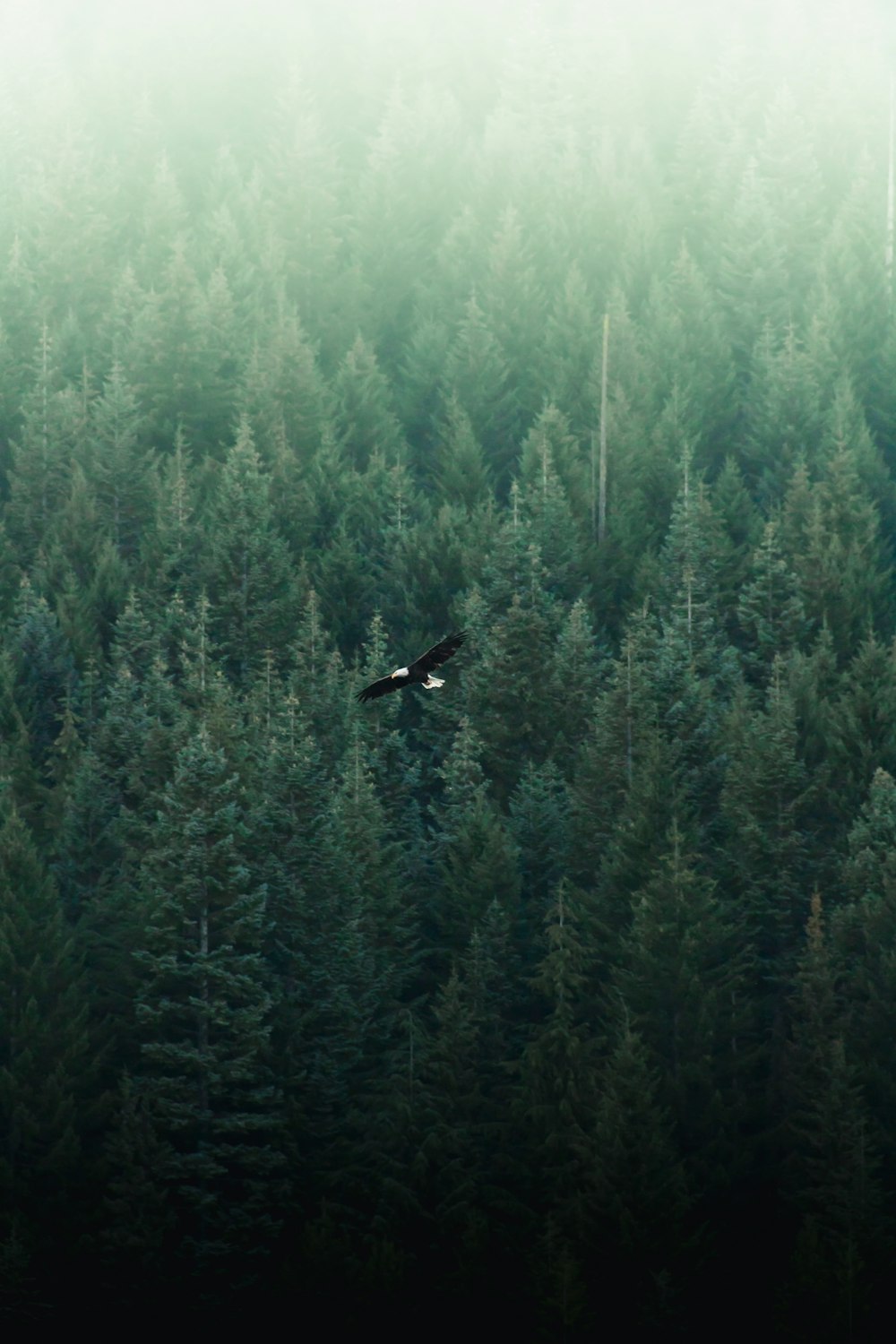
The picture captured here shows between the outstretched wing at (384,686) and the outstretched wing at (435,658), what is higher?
the outstretched wing at (384,686)

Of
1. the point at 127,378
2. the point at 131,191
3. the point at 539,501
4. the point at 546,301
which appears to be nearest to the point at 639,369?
the point at 546,301

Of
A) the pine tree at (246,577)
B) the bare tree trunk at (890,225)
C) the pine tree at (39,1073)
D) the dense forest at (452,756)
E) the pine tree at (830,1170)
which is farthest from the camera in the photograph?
the bare tree trunk at (890,225)

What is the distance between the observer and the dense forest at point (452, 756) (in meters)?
52.9

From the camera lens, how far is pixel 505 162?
11031 cm

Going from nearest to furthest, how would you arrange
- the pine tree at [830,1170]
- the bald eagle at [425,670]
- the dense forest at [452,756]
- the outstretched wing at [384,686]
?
the bald eagle at [425,670], the outstretched wing at [384,686], the pine tree at [830,1170], the dense forest at [452,756]

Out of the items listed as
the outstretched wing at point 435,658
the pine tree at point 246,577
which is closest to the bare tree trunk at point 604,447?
the pine tree at point 246,577

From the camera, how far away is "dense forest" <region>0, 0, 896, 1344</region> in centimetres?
5294

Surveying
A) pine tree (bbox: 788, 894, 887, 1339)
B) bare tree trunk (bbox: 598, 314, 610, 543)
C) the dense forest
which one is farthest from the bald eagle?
bare tree trunk (bbox: 598, 314, 610, 543)

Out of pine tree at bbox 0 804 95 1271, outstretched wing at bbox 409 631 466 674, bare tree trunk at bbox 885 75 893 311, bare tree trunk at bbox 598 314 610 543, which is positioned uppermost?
bare tree trunk at bbox 885 75 893 311

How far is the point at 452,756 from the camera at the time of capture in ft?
210

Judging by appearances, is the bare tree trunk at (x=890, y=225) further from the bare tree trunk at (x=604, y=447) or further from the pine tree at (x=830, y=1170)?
the pine tree at (x=830, y=1170)

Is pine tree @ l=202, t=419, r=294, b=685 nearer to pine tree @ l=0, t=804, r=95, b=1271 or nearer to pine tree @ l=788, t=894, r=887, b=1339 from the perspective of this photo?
pine tree @ l=0, t=804, r=95, b=1271

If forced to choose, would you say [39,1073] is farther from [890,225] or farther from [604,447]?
[890,225]

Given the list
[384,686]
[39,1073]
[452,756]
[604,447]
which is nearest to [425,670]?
[384,686]
